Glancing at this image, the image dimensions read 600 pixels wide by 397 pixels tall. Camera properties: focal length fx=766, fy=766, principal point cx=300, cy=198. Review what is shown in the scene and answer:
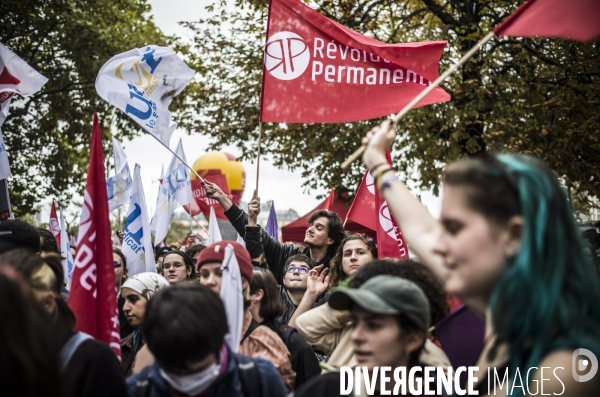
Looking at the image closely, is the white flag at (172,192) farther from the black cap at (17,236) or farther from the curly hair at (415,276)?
the curly hair at (415,276)

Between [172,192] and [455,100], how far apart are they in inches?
242

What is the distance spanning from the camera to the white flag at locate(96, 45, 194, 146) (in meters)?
7.30

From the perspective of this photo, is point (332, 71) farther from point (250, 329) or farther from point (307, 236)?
point (250, 329)

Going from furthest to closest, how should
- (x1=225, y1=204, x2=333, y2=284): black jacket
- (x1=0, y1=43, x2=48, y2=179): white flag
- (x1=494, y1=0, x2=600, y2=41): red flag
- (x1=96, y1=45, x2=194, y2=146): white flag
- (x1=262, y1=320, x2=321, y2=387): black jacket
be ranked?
(x1=0, y1=43, x2=48, y2=179): white flag
(x1=96, y1=45, x2=194, y2=146): white flag
(x1=225, y1=204, x2=333, y2=284): black jacket
(x1=262, y1=320, x2=321, y2=387): black jacket
(x1=494, y1=0, x2=600, y2=41): red flag

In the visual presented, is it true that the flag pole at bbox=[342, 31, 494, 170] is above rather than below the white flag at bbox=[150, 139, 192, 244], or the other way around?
above

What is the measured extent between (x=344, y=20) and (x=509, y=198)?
1391cm

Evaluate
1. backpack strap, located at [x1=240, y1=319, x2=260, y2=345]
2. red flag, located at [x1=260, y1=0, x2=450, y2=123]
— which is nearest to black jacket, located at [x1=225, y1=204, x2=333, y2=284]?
red flag, located at [x1=260, y1=0, x2=450, y2=123]

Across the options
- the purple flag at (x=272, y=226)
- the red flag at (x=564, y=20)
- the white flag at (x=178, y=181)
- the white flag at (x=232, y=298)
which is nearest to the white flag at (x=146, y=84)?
the purple flag at (x=272, y=226)

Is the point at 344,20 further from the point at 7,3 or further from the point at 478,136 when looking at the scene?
the point at 7,3

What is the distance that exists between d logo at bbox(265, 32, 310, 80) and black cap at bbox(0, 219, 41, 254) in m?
2.56

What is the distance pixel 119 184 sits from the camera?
11734mm

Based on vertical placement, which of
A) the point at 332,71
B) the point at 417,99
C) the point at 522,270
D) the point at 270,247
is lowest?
the point at 270,247

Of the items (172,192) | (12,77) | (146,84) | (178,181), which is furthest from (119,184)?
(146,84)

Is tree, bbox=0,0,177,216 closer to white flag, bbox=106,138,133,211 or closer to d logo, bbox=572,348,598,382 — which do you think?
white flag, bbox=106,138,133,211
